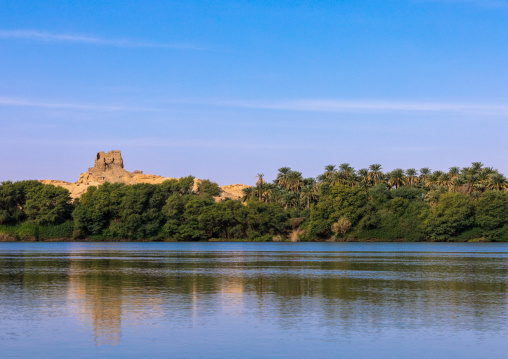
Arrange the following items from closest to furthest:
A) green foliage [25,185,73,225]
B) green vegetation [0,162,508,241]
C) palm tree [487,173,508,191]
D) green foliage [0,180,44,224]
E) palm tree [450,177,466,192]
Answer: green vegetation [0,162,508,241], palm tree [487,173,508,191], palm tree [450,177,466,192], green foliage [25,185,73,225], green foliage [0,180,44,224]

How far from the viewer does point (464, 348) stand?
61.7ft

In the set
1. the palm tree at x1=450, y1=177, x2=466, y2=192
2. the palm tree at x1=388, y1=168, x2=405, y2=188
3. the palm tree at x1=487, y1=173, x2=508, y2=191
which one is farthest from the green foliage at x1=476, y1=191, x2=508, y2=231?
the palm tree at x1=388, y1=168, x2=405, y2=188

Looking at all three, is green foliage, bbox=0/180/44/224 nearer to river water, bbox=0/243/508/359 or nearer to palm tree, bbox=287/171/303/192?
palm tree, bbox=287/171/303/192

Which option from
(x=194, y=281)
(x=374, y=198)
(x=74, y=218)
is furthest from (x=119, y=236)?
(x=194, y=281)

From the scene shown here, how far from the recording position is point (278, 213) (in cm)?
15200

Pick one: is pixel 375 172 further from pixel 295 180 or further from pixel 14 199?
pixel 14 199

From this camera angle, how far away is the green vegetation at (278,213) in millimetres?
141750

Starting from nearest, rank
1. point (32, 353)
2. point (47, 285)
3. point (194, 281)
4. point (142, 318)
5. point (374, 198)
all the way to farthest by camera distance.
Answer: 1. point (32, 353)
2. point (142, 318)
3. point (47, 285)
4. point (194, 281)
5. point (374, 198)

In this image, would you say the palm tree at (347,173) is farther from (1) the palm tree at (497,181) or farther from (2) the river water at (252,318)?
(2) the river water at (252,318)

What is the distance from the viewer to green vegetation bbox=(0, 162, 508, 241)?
141750 millimetres

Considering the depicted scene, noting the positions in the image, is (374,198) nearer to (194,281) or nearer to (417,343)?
(194,281)

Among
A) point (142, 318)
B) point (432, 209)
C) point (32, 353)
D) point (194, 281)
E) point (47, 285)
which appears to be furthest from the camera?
point (432, 209)

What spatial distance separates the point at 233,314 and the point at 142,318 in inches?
142

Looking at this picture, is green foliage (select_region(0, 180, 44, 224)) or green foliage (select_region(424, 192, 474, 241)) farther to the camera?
green foliage (select_region(0, 180, 44, 224))
